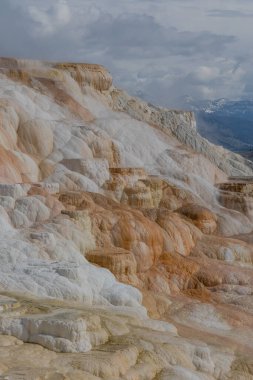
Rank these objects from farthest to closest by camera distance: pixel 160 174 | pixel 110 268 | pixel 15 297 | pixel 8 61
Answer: pixel 8 61 → pixel 160 174 → pixel 110 268 → pixel 15 297

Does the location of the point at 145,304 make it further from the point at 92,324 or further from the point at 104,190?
the point at 104,190

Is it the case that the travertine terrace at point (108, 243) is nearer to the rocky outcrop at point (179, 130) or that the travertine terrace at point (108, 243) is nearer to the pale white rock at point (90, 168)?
the pale white rock at point (90, 168)

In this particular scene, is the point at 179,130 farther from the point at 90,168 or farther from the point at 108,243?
the point at 108,243

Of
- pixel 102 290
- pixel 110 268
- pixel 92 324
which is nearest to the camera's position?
pixel 92 324

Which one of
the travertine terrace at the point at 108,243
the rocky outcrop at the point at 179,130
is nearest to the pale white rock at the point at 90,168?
the travertine terrace at the point at 108,243

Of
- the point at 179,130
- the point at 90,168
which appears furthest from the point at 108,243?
the point at 179,130

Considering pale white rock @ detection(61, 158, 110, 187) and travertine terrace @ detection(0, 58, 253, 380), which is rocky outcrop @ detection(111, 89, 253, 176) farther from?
pale white rock @ detection(61, 158, 110, 187)

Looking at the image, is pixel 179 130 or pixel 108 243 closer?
pixel 108 243

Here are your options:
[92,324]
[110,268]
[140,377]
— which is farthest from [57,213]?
[140,377]

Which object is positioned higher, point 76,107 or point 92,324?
point 76,107
